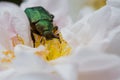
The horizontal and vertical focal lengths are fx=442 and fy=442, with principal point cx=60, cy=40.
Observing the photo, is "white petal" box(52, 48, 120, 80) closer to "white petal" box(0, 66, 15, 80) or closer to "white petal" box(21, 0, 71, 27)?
"white petal" box(0, 66, 15, 80)

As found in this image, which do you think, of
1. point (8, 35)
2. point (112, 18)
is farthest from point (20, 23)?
point (112, 18)

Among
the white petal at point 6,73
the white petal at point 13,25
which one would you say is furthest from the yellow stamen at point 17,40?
the white petal at point 6,73

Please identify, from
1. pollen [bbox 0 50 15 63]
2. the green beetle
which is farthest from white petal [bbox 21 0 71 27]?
pollen [bbox 0 50 15 63]

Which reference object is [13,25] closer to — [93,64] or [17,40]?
[17,40]

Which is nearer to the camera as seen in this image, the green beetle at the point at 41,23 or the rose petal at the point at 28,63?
the rose petal at the point at 28,63

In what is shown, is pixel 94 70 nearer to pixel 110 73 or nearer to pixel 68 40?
pixel 110 73

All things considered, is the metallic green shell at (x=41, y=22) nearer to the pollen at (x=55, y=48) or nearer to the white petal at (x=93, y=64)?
the pollen at (x=55, y=48)

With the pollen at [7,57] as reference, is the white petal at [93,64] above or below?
below

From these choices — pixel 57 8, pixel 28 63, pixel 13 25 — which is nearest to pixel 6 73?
pixel 28 63
